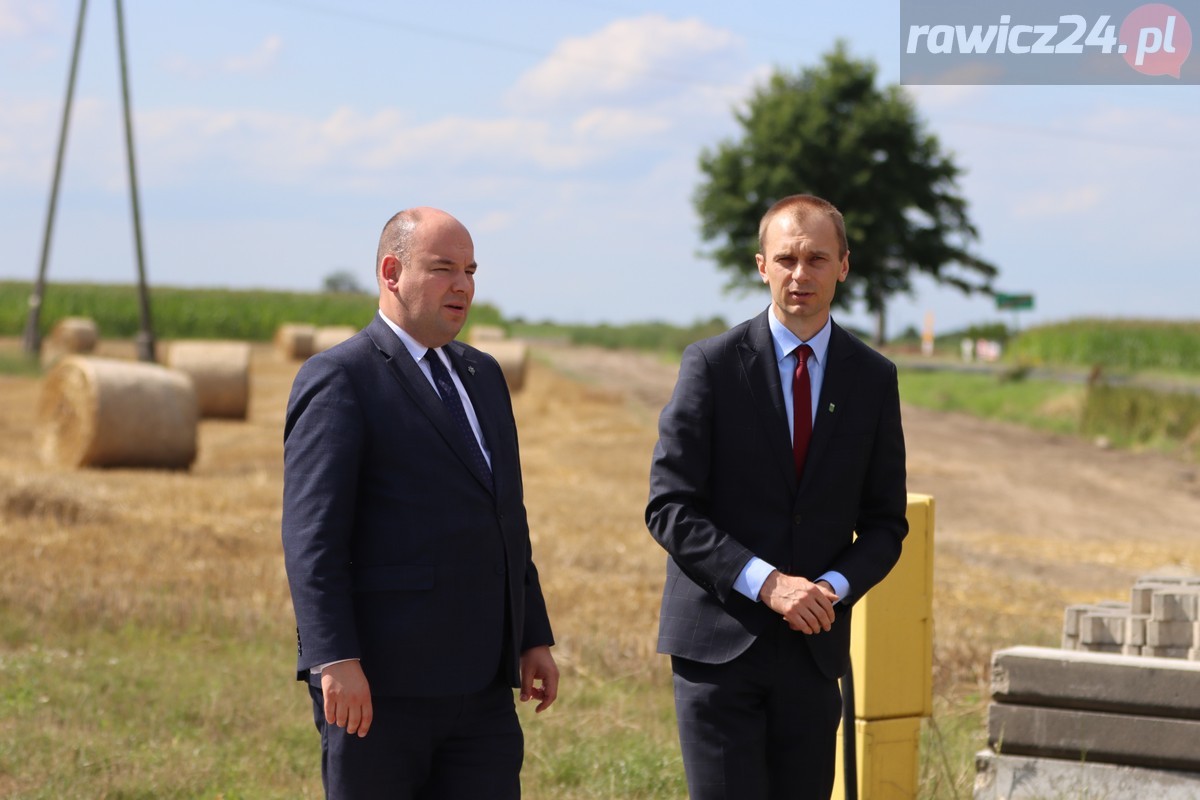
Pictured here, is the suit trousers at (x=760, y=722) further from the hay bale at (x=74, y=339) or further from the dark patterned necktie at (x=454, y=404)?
the hay bale at (x=74, y=339)

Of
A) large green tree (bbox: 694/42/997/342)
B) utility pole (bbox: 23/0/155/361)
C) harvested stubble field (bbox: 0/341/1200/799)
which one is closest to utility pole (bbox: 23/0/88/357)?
utility pole (bbox: 23/0/155/361)

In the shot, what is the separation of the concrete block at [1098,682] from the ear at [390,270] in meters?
2.86

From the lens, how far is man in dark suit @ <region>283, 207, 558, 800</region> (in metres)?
3.41

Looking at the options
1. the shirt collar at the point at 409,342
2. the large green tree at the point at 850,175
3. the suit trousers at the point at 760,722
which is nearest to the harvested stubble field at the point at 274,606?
the suit trousers at the point at 760,722

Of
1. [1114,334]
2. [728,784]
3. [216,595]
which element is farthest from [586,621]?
[1114,334]

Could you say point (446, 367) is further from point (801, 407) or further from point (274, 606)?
point (274, 606)

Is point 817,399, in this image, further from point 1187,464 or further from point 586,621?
point 1187,464

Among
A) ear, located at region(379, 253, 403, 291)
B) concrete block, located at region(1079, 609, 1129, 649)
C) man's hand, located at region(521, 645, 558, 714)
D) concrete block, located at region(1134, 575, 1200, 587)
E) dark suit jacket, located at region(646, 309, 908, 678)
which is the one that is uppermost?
ear, located at region(379, 253, 403, 291)

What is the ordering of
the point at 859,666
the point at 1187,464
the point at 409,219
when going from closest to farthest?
the point at 409,219, the point at 859,666, the point at 1187,464

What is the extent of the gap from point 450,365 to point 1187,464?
773 inches

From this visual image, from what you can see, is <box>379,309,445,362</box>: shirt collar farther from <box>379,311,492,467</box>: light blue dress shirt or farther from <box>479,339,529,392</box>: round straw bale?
<box>479,339,529,392</box>: round straw bale

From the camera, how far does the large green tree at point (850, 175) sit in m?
53.1

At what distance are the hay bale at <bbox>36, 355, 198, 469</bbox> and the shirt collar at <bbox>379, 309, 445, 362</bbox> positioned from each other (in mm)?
13440

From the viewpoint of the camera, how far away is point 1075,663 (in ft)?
17.3
